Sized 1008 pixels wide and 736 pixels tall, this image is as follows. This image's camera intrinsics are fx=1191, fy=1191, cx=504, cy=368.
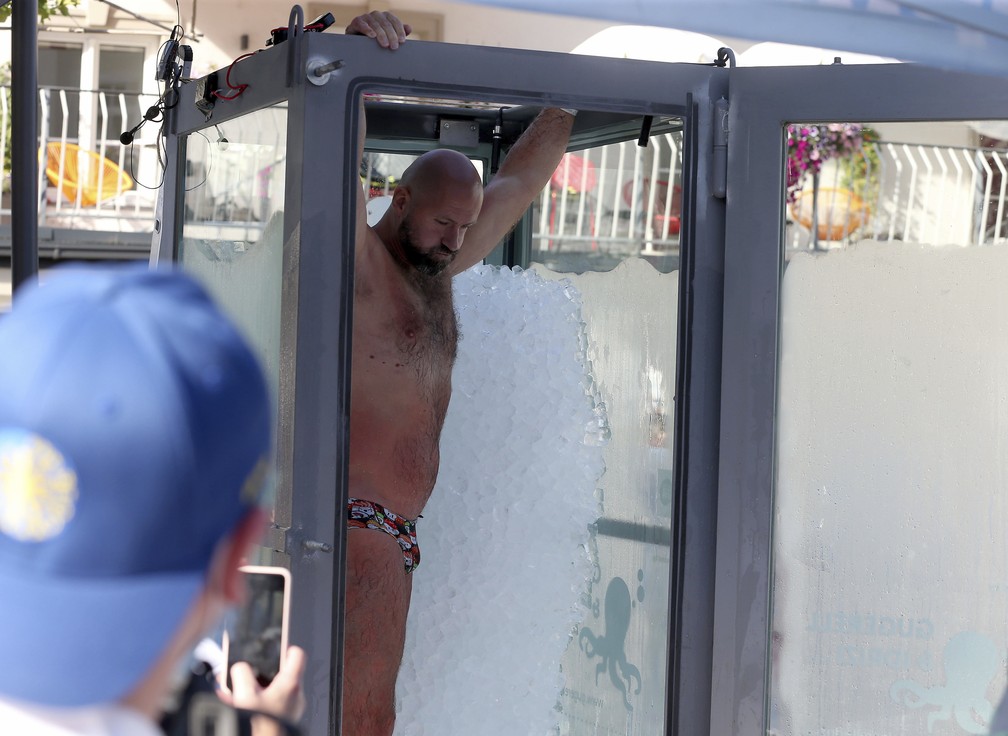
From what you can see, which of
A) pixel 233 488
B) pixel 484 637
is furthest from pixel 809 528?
pixel 233 488

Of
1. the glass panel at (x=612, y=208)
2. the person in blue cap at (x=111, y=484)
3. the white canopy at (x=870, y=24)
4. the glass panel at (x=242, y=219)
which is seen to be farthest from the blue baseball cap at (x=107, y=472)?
the glass panel at (x=612, y=208)

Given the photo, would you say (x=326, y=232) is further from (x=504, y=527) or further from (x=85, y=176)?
(x=85, y=176)

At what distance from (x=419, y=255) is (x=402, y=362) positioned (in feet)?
0.97

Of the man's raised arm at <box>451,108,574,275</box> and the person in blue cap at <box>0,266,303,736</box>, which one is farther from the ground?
the man's raised arm at <box>451,108,574,275</box>

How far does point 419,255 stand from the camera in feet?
9.63

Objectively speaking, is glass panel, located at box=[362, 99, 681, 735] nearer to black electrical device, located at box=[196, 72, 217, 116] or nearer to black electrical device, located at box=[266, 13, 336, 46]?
black electrical device, located at box=[196, 72, 217, 116]

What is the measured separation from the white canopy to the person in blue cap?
1.19 m

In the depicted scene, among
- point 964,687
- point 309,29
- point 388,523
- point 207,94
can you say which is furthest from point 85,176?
point 964,687

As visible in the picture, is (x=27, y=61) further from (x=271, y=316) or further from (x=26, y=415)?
(x=26, y=415)

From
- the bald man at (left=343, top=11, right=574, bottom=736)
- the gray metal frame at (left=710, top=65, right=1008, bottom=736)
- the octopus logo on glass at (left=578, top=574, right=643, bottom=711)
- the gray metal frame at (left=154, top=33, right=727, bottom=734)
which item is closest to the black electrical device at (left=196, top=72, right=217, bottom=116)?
the gray metal frame at (left=154, top=33, right=727, bottom=734)

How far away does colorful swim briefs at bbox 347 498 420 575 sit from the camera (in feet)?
8.79

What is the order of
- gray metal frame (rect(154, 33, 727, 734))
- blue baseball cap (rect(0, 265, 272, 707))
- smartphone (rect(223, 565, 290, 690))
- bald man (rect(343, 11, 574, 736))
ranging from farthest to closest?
bald man (rect(343, 11, 574, 736)), gray metal frame (rect(154, 33, 727, 734)), smartphone (rect(223, 565, 290, 690)), blue baseball cap (rect(0, 265, 272, 707))

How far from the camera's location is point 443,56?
2.20 metres

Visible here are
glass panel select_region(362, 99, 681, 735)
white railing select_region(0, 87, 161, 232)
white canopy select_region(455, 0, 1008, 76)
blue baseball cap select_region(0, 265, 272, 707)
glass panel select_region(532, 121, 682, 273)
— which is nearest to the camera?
blue baseball cap select_region(0, 265, 272, 707)
